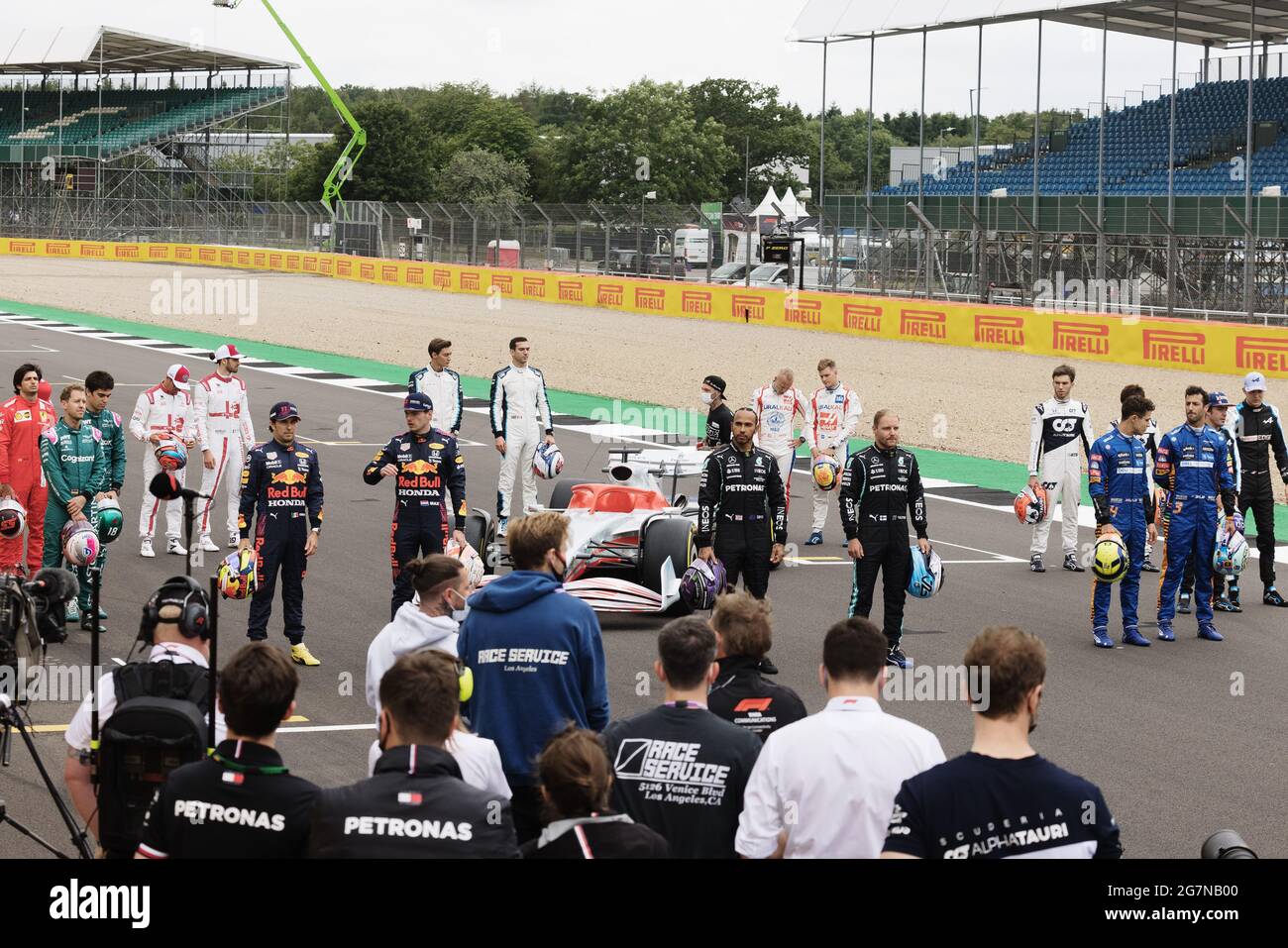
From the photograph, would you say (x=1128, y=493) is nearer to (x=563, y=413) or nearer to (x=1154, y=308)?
(x=563, y=413)

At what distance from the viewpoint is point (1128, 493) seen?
12398 millimetres

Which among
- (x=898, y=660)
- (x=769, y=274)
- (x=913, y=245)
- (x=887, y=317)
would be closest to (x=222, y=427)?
(x=898, y=660)

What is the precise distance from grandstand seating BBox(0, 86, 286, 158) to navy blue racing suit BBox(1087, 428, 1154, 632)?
80.0 metres

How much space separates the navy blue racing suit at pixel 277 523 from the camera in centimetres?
1103

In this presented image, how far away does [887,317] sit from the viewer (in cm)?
3525

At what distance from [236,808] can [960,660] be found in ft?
26.2

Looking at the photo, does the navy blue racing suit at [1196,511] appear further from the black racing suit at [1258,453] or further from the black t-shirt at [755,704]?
the black t-shirt at [755,704]

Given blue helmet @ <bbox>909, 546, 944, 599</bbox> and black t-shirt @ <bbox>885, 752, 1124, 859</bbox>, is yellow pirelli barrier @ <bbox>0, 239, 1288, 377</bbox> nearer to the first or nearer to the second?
blue helmet @ <bbox>909, 546, 944, 599</bbox>

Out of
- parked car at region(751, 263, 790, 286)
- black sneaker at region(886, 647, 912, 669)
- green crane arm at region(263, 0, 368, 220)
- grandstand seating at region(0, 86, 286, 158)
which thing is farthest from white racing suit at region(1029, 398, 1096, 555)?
grandstand seating at region(0, 86, 286, 158)

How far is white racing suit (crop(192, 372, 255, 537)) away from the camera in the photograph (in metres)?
15.1

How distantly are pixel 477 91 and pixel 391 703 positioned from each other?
11224cm

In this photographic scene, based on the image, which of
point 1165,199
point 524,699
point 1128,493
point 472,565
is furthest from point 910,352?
point 524,699

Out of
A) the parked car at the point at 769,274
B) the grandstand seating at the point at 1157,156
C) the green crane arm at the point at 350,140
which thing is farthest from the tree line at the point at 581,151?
the parked car at the point at 769,274
